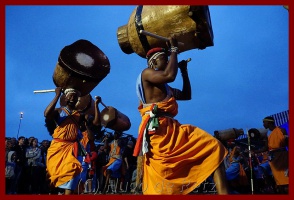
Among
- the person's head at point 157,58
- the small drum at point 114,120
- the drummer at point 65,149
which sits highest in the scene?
the small drum at point 114,120

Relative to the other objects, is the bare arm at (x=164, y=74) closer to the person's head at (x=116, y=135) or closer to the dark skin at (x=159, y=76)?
the dark skin at (x=159, y=76)

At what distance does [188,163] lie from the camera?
362cm

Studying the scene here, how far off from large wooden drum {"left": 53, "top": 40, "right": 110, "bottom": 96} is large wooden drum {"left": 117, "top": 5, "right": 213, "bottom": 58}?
177cm

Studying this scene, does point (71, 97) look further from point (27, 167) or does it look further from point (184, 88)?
point (27, 167)

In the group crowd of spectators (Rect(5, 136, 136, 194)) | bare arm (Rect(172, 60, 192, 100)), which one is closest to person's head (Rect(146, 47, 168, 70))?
bare arm (Rect(172, 60, 192, 100))

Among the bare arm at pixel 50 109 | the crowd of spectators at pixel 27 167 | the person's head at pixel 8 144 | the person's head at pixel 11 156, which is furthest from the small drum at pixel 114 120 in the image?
the bare arm at pixel 50 109

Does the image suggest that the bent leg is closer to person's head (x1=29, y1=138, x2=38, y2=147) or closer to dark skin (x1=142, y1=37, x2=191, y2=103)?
dark skin (x1=142, y1=37, x2=191, y2=103)

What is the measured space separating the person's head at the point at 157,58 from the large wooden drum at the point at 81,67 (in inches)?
87.8

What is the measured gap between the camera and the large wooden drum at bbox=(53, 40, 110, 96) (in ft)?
19.7

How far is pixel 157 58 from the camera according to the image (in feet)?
13.2

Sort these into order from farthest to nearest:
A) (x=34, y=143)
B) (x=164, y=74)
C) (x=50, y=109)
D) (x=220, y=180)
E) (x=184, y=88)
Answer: (x=34, y=143) → (x=50, y=109) → (x=184, y=88) → (x=164, y=74) → (x=220, y=180)

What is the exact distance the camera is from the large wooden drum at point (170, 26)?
13.5ft

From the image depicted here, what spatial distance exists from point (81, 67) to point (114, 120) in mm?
4997

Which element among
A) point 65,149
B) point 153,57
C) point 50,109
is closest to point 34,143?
point 65,149
